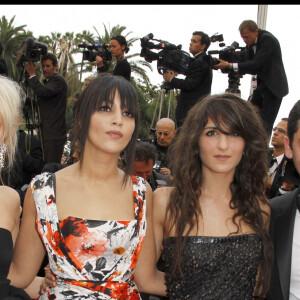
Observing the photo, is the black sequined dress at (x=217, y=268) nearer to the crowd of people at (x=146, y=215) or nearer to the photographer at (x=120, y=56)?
the crowd of people at (x=146, y=215)

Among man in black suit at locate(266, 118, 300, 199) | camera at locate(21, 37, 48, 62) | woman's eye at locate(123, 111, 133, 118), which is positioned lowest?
man in black suit at locate(266, 118, 300, 199)

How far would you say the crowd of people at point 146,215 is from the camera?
201 cm

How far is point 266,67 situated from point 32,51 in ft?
9.83

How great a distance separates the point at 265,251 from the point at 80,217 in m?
0.96

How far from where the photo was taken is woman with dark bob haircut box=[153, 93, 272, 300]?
7.03 ft

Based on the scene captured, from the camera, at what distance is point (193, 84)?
5129mm

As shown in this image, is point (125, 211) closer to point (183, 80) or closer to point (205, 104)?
point (205, 104)

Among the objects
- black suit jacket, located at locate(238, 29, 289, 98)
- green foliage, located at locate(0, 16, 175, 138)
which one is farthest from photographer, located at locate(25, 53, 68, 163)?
green foliage, located at locate(0, 16, 175, 138)

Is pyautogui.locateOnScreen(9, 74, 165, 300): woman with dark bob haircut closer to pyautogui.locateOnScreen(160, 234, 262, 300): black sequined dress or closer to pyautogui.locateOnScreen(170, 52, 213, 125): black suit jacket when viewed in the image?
pyautogui.locateOnScreen(160, 234, 262, 300): black sequined dress

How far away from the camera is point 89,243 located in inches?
78.6

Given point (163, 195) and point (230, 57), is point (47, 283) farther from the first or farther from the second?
point (230, 57)

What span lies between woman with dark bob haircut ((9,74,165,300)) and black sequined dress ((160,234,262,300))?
0.62ft

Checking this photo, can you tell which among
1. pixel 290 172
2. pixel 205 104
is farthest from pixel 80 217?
pixel 290 172

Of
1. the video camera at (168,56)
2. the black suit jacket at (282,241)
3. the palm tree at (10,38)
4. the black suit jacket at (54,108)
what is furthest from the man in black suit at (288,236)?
the palm tree at (10,38)
